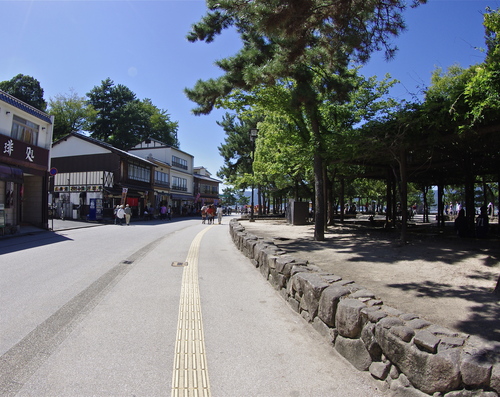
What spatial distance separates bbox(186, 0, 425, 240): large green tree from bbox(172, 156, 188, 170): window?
39.4 m

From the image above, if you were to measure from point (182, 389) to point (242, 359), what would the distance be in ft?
2.54

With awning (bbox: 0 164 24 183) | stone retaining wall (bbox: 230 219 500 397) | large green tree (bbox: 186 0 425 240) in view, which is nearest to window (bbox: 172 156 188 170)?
awning (bbox: 0 164 24 183)

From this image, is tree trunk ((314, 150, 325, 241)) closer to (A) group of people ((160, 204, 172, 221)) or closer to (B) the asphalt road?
(B) the asphalt road

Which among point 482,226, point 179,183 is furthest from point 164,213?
point 482,226

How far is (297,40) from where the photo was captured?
619 centimetres

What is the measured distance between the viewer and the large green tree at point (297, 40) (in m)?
5.29

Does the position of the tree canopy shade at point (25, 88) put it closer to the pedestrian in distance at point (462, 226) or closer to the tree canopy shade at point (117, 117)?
the tree canopy shade at point (117, 117)

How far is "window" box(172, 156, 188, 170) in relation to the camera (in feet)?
161

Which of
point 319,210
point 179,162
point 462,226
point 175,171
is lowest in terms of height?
point 462,226

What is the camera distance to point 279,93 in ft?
36.6

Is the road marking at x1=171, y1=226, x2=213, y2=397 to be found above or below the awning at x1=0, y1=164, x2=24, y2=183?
below

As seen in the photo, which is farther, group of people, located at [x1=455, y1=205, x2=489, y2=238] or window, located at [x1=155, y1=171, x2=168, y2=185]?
window, located at [x1=155, y1=171, x2=168, y2=185]

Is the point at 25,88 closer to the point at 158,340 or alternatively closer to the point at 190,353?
the point at 158,340

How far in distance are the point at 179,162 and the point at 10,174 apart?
35.8m
